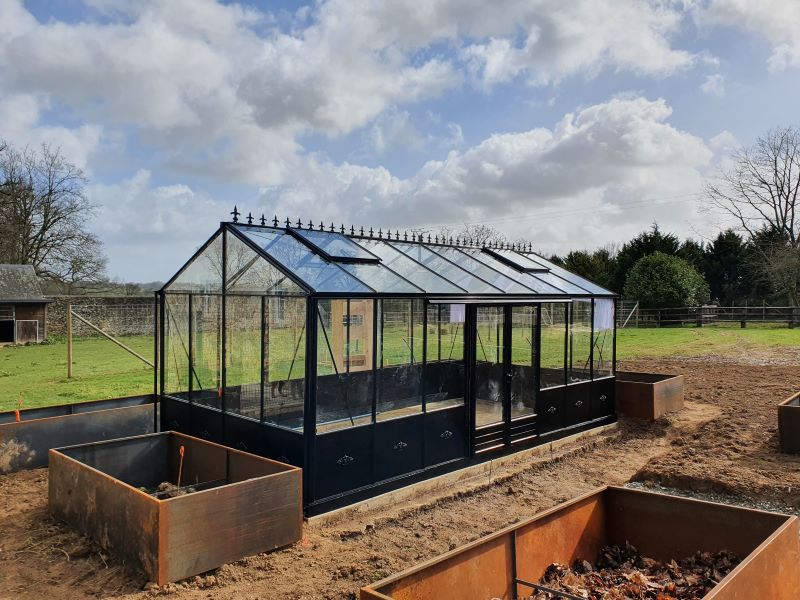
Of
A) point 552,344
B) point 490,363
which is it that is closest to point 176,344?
point 490,363

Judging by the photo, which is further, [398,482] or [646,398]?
[646,398]

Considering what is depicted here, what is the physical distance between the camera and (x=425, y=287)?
276 inches

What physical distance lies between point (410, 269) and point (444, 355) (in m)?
1.59

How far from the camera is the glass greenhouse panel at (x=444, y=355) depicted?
7.92 metres

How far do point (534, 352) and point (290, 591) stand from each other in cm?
513

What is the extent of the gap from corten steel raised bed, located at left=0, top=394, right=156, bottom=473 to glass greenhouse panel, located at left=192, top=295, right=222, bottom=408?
4.25ft

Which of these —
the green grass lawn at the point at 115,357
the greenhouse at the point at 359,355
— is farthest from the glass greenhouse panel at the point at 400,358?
the green grass lawn at the point at 115,357

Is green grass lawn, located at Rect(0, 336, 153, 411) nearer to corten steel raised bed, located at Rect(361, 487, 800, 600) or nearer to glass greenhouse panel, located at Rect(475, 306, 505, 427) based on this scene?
glass greenhouse panel, located at Rect(475, 306, 505, 427)

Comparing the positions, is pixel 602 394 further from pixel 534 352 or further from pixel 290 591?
pixel 290 591

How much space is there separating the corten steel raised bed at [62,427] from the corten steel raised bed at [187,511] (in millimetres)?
1660

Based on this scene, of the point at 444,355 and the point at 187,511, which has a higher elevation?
the point at 444,355

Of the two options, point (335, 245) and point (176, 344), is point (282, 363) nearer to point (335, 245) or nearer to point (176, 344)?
point (335, 245)

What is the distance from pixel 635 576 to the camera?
3.67 m

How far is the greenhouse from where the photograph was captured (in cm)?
603
